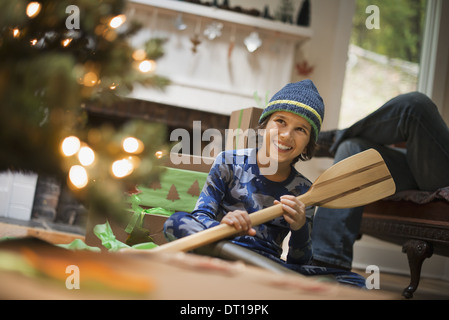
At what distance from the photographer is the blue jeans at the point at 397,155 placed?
149 cm

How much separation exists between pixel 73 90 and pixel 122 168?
0.39 feet

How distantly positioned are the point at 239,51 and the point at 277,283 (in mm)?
2200

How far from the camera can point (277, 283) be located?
0.49 meters

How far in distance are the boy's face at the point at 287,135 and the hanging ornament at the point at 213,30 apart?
62.6 inches

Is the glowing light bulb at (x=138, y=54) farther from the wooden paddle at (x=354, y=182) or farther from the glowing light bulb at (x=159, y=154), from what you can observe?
the wooden paddle at (x=354, y=182)

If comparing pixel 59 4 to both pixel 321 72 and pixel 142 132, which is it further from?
pixel 321 72

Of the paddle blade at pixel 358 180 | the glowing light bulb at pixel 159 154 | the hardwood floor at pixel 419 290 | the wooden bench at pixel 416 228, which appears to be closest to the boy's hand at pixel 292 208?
the paddle blade at pixel 358 180

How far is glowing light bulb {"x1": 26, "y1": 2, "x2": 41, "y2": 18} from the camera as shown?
54 centimetres

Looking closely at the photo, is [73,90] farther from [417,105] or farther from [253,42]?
[253,42]

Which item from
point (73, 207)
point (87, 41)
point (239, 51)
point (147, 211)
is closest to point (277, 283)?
point (87, 41)

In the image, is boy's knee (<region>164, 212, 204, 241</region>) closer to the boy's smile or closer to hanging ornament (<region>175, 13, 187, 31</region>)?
the boy's smile

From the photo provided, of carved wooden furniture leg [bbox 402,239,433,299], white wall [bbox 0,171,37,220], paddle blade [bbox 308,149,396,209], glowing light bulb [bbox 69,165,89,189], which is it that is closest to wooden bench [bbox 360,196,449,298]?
carved wooden furniture leg [bbox 402,239,433,299]

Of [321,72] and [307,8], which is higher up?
[307,8]

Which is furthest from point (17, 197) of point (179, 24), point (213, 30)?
point (213, 30)
